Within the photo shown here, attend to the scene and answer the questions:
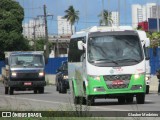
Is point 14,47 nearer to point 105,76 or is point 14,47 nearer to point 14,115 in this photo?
point 105,76

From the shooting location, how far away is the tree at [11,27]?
264ft

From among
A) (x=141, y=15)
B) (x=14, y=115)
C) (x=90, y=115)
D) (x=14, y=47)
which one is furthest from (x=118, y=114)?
(x=141, y=15)

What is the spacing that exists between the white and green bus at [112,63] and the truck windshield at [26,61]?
13384mm

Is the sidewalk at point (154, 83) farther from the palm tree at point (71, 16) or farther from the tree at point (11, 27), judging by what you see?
the palm tree at point (71, 16)

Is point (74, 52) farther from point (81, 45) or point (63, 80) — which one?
point (63, 80)

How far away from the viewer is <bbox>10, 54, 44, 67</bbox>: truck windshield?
36344 millimetres

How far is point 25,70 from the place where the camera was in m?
36.7

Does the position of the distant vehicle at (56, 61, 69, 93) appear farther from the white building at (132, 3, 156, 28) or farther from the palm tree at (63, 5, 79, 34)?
the palm tree at (63, 5, 79, 34)

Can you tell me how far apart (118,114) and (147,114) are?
244 centimetres

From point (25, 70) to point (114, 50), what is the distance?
48.0ft

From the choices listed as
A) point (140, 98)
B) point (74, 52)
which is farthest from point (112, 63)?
point (74, 52)

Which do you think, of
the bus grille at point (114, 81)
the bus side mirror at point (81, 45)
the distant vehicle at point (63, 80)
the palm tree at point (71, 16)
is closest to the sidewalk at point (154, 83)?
the distant vehicle at point (63, 80)

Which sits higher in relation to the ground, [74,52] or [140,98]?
[74,52]

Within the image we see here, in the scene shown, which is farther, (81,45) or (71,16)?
(71,16)
